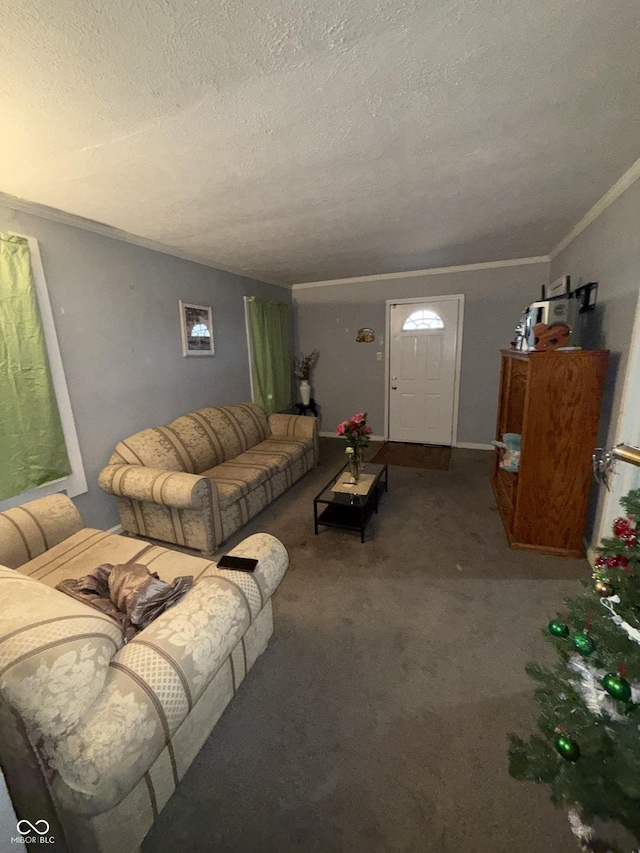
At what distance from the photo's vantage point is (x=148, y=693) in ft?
2.99

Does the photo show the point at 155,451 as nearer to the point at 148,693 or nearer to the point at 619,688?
the point at 148,693

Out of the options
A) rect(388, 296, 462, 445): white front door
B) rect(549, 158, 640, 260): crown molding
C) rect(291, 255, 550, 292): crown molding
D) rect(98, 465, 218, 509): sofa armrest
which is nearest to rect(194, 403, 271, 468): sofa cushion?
rect(98, 465, 218, 509): sofa armrest

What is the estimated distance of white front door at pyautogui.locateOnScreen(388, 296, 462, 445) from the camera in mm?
4469

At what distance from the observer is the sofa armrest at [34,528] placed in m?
1.68

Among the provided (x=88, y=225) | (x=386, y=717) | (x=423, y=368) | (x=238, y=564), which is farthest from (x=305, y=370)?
(x=386, y=717)

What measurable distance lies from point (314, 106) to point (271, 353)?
10.8ft

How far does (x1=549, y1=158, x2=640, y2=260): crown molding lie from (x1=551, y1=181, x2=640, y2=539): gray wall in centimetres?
3

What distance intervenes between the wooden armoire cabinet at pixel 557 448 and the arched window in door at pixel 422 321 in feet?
7.08

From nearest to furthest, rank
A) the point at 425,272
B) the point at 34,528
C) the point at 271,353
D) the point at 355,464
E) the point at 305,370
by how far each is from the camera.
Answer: the point at 34,528, the point at 355,464, the point at 425,272, the point at 271,353, the point at 305,370

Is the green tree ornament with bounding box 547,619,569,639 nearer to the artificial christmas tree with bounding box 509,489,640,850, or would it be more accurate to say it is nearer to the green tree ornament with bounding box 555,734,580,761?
the artificial christmas tree with bounding box 509,489,640,850

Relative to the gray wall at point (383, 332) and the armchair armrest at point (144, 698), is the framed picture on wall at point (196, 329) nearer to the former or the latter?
the gray wall at point (383, 332)

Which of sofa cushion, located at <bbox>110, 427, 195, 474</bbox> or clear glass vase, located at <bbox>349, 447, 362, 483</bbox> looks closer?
sofa cushion, located at <bbox>110, 427, 195, 474</bbox>

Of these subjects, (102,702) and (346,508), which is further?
(346,508)

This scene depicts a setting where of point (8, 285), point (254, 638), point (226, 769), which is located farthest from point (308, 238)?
point (226, 769)
